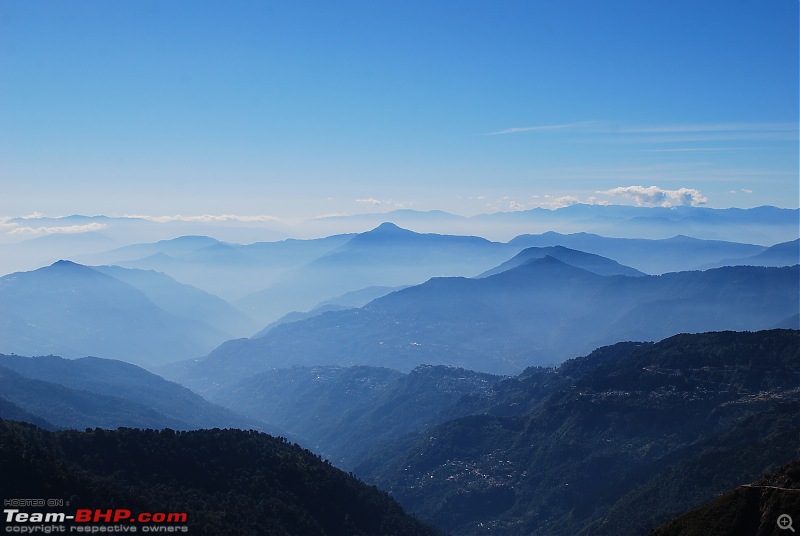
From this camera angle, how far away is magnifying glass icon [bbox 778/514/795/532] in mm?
51188

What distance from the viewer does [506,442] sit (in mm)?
195875

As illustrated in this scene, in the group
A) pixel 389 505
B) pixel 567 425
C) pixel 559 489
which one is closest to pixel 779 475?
pixel 389 505

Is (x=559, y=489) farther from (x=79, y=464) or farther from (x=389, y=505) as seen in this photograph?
(x=79, y=464)

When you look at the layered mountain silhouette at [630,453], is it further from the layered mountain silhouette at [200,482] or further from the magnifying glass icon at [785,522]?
the magnifying glass icon at [785,522]

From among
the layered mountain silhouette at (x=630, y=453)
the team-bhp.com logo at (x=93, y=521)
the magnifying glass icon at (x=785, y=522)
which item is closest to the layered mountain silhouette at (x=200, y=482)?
the team-bhp.com logo at (x=93, y=521)

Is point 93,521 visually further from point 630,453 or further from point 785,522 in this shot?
A: point 630,453

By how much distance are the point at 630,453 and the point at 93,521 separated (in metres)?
135

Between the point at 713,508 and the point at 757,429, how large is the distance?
87388mm

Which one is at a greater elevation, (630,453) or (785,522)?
(785,522)

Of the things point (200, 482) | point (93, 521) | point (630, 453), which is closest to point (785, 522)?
point (93, 521)

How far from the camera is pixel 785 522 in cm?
5175

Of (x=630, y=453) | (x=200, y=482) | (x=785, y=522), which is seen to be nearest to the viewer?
(x=785, y=522)

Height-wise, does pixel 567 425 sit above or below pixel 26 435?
below

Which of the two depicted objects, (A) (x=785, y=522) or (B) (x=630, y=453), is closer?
(A) (x=785, y=522)
